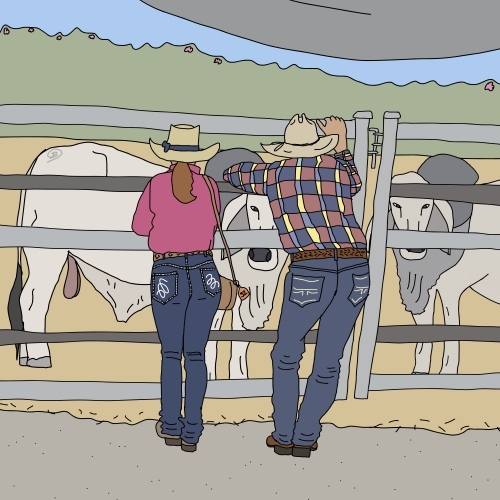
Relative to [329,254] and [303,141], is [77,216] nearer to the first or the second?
[303,141]

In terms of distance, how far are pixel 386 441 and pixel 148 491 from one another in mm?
1329

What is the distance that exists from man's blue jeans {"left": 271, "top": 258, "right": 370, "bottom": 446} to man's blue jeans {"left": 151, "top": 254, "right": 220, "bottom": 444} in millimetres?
352

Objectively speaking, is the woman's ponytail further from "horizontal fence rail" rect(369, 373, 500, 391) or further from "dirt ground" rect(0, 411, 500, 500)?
"horizontal fence rail" rect(369, 373, 500, 391)

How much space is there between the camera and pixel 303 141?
339cm

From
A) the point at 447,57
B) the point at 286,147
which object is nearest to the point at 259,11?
the point at 447,57

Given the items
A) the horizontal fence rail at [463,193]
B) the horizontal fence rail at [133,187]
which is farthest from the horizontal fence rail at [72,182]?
the horizontal fence rail at [463,193]

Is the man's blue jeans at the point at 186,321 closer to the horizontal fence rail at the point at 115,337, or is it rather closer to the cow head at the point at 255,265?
the horizontal fence rail at the point at 115,337

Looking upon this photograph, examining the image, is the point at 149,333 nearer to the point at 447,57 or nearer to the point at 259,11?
the point at 259,11

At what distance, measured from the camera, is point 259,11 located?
643 cm

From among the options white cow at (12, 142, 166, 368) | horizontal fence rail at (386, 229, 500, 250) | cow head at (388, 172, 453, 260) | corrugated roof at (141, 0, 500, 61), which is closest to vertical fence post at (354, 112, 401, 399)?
horizontal fence rail at (386, 229, 500, 250)

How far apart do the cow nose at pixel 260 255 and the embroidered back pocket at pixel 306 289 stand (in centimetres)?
162

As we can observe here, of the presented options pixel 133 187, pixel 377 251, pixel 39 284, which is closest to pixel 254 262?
pixel 377 251

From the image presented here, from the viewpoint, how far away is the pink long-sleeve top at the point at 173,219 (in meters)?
3.35

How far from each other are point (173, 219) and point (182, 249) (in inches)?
5.7
